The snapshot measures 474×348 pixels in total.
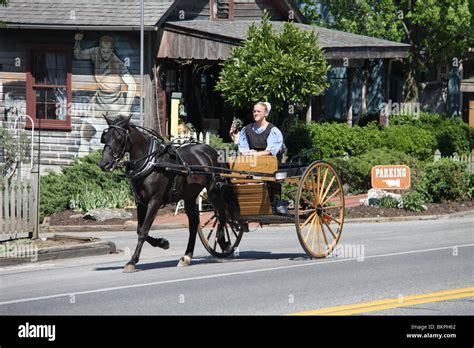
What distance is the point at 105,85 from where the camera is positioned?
28.7 metres

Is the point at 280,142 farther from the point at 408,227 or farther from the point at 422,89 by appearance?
the point at 422,89

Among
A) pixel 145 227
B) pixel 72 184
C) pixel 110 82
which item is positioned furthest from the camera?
pixel 110 82

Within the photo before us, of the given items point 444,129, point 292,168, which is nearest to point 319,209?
point 292,168

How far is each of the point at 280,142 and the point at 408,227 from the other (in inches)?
256

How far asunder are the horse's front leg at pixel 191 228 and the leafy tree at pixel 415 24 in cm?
2358

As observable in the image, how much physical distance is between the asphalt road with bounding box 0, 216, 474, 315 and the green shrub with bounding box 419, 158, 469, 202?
5329 millimetres

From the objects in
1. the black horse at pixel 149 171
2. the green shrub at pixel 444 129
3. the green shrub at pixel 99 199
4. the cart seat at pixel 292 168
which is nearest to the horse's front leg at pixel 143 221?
the black horse at pixel 149 171

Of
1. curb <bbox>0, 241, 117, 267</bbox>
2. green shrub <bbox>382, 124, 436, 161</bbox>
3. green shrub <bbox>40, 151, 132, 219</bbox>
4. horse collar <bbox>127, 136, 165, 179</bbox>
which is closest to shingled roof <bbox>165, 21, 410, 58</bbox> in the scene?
green shrub <bbox>382, 124, 436, 161</bbox>

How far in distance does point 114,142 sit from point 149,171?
0.64m

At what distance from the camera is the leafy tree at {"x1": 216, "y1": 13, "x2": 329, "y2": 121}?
26781 millimetres

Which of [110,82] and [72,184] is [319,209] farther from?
[110,82]

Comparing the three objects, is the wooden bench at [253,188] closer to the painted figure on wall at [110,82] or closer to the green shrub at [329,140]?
the painted figure on wall at [110,82]

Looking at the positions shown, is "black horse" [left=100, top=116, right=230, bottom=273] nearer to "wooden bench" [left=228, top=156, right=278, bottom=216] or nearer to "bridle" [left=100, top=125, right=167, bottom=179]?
"bridle" [left=100, top=125, right=167, bottom=179]
